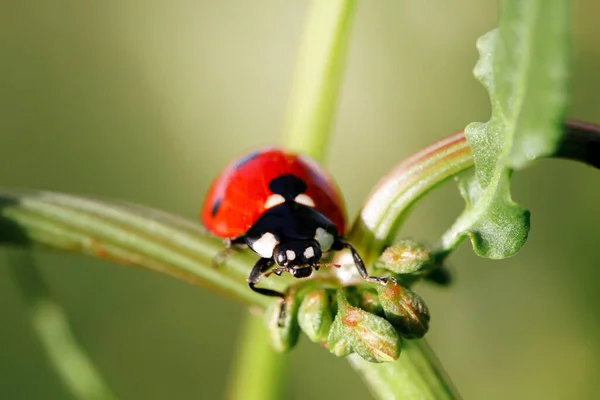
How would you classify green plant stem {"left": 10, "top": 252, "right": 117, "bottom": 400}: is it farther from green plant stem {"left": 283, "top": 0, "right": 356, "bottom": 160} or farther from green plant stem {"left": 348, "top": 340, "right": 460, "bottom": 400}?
green plant stem {"left": 348, "top": 340, "right": 460, "bottom": 400}

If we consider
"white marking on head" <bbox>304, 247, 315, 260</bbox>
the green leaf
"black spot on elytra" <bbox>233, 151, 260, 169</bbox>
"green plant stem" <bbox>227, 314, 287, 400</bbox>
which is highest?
the green leaf

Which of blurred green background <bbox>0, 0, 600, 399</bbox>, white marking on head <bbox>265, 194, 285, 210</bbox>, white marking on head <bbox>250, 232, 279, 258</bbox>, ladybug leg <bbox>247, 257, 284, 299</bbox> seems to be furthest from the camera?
blurred green background <bbox>0, 0, 600, 399</bbox>

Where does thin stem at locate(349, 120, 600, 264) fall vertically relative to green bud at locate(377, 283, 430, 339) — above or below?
above

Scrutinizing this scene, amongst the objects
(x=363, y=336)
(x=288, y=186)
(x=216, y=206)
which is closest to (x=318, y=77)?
(x=288, y=186)

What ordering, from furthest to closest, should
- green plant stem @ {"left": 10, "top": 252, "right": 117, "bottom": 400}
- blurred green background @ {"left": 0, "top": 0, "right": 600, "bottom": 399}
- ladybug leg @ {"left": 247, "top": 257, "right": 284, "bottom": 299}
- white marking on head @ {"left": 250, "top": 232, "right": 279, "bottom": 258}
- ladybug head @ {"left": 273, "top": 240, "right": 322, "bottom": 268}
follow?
blurred green background @ {"left": 0, "top": 0, "right": 600, "bottom": 399} → green plant stem @ {"left": 10, "top": 252, "right": 117, "bottom": 400} → white marking on head @ {"left": 250, "top": 232, "right": 279, "bottom": 258} → ladybug head @ {"left": 273, "top": 240, "right": 322, "bottom": 268} → ladybug leg @ {"left": 247, "top": 257, "right": 284, "bottom": 299}

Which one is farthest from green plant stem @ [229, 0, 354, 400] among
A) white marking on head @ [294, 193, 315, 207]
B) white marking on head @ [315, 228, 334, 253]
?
white marking on head @ [315, 228, 334, 253]

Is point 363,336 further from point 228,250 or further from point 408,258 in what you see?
point 228,250

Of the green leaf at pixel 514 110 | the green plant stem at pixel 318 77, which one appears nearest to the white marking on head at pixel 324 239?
the green plant stem at pixel 318 77
